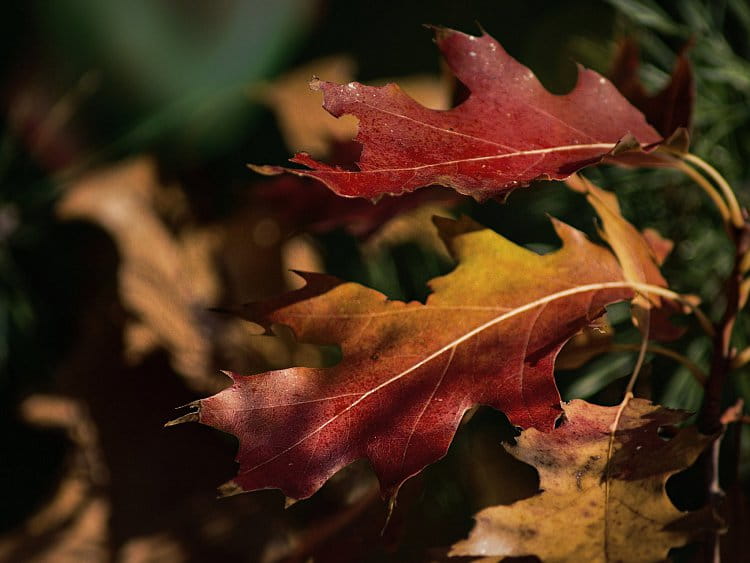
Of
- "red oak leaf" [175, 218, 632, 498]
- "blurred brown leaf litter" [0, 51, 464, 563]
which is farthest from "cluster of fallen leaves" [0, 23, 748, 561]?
"blurred brown leaf litter" [0, 51, 464, 563]

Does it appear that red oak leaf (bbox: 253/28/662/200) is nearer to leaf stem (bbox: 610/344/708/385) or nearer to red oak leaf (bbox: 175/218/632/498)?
red oak leaf (bbox: 175/218/632/498)

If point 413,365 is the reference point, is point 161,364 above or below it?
below

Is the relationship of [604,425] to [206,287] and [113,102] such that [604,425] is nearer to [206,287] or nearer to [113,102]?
[206,287]

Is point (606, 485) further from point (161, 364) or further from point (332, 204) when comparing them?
point (161, 364)

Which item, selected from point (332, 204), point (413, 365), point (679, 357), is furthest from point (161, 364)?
point (679, 357)

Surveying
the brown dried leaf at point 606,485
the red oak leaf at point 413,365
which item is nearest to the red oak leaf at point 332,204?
the red oak leaf at point 413,365

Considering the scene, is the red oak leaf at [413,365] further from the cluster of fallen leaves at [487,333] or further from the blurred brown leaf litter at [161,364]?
the blurred brown leaf litter at [161,364]

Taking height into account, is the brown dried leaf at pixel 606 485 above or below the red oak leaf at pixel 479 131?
below
